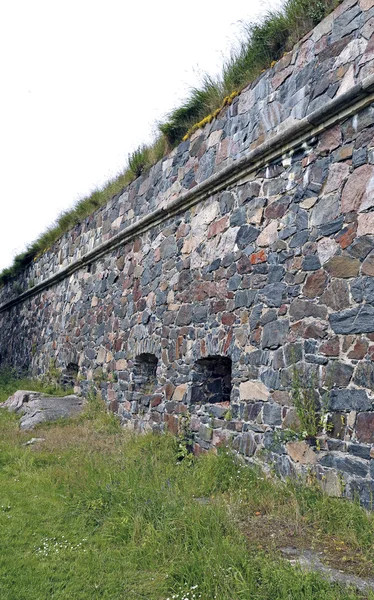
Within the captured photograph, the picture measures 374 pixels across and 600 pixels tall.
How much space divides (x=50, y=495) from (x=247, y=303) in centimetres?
271

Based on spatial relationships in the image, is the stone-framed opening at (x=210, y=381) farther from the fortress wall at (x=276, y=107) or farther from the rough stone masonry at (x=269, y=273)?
the fortress wall at (x=276, y=107)

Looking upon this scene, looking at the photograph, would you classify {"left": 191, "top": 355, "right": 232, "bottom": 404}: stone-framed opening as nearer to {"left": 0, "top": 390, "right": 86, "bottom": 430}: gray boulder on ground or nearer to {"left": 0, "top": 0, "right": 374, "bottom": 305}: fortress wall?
{"left": 0, "top": 0, "right": 374, "bottom": 305}: fortress wall

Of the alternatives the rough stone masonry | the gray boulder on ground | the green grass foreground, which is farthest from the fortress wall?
the green grass foreground

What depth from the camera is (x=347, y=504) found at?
4.00 meters

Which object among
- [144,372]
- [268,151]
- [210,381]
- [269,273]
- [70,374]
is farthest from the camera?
[70,374]

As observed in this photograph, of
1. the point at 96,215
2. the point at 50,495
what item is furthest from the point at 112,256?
→ the point at 50,495

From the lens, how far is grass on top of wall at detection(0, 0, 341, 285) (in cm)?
546

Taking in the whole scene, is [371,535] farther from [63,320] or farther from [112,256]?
[63,320]

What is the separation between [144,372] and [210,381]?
1742 millimetres

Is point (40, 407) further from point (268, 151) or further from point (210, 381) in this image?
point (268, 151)

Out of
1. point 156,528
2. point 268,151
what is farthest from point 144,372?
point 156,528

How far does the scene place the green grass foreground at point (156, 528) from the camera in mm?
3062

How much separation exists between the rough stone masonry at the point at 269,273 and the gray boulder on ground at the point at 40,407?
790 millimetres

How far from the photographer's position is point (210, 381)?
6.44 m
